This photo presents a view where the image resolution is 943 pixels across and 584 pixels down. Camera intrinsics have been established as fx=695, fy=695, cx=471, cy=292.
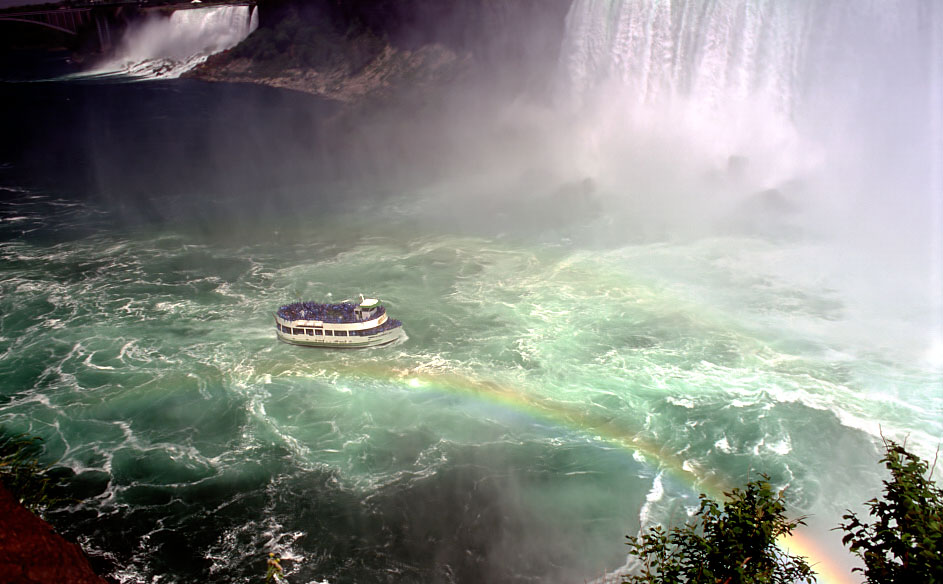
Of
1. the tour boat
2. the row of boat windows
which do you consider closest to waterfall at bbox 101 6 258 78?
the tour boat

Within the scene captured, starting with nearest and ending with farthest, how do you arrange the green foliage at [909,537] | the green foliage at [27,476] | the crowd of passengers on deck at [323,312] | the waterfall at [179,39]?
1. the green foliage at [909,537]
2. the green foliage at [27,476]
3. the crowd of passengers on deck at [323,312]
4. the waterfall at [179,39]

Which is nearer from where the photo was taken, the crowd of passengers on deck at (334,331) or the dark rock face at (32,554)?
the dark rock face at (32,554)

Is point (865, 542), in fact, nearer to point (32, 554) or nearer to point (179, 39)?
point (32, 554)

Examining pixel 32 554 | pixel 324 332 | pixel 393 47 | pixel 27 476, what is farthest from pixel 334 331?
pixel 393 47

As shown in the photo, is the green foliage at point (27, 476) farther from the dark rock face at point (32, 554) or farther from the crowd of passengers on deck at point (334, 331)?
the crowd of passengers on deck at point (334, 331)

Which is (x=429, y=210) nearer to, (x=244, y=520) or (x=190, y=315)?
(x=190, y=315)

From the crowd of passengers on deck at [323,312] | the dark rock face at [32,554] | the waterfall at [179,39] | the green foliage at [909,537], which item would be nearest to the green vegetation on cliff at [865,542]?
the green foliage at [909,537]

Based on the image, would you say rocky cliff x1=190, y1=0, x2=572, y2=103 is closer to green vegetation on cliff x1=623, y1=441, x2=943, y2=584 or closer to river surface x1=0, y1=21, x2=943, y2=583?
river surface x1=0, y1=21, x2=943, y2=583
